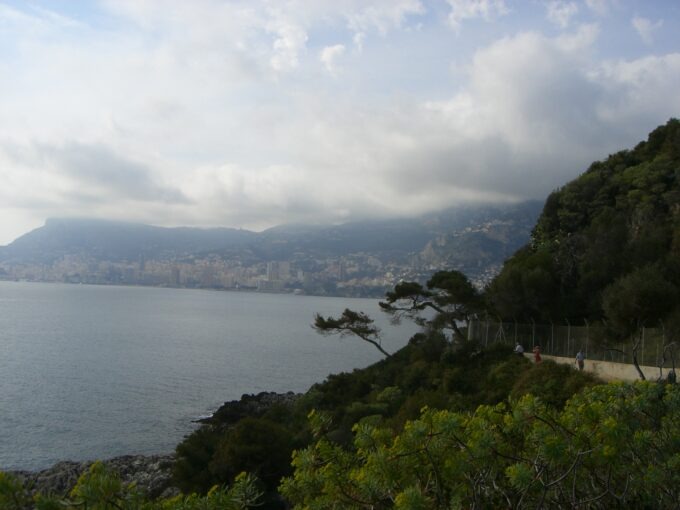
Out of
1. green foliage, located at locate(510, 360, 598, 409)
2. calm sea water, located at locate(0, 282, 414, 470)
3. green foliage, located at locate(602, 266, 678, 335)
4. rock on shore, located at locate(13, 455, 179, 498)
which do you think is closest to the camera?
green foliage, located at locate(510, 360, 598, 409)

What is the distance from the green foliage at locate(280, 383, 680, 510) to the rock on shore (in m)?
18.0

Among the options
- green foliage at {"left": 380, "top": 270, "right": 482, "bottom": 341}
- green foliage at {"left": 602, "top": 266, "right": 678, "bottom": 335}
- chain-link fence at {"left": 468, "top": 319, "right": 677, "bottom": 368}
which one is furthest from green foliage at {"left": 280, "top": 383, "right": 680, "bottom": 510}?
green foliage at {"left": 380, "top": 270, "right": 482, "bottom": 341}

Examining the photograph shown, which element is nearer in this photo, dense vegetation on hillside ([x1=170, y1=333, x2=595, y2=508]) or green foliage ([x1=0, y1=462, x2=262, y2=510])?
green foliage ([x1=0, y1=462, x2=262, y2=510])

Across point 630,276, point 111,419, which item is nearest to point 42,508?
point 630,276

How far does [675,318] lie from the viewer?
70.7 ft

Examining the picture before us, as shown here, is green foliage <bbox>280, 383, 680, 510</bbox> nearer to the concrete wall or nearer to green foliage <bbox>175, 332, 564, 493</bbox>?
green foliage <bbox>175, 332, 564, 493</bbox>

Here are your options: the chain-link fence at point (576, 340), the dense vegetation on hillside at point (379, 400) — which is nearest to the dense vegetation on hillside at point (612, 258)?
the chain-link fence at point (576, 340)

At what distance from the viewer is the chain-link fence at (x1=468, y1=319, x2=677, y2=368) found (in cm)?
2058

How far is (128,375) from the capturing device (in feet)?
161

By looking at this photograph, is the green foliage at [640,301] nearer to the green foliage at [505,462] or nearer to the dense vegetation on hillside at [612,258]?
the dense vegetation on hillside at [612,258]

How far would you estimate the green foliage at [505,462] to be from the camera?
5.18 meters

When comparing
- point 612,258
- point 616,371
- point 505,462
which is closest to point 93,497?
point 505,462

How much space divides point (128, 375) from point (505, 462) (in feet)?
156

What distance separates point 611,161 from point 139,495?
1709 inches
